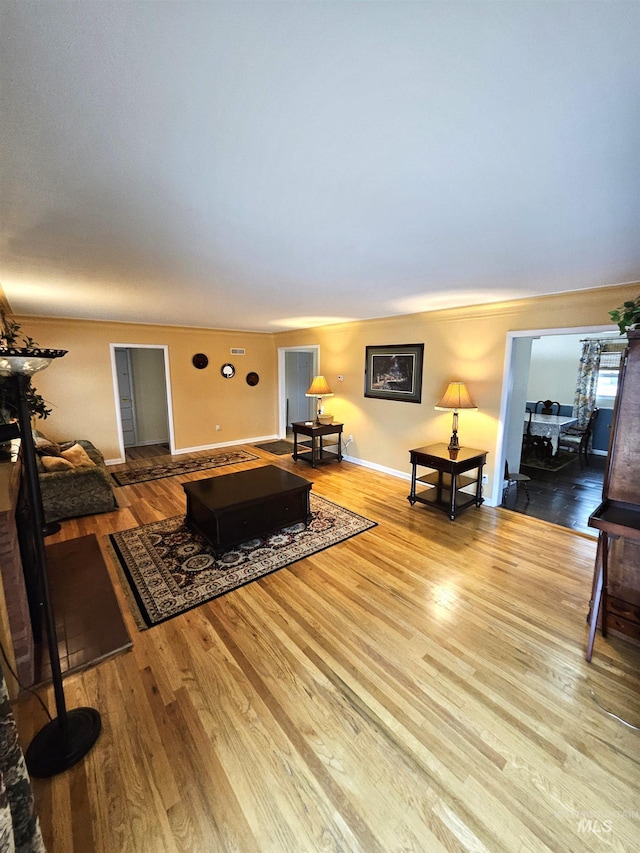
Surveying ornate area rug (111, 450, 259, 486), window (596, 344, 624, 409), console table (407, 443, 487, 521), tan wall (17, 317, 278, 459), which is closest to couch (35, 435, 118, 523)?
ornate area rug (111, 450, 259, 486)

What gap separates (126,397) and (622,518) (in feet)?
24.6

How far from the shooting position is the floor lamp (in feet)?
4.07

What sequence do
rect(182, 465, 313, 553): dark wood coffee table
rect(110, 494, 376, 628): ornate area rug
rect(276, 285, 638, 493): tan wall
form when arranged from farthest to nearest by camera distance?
rect(276, 285, 638, 493): tan wall, rect(182, 465, 313, 553): dark wood coffee table, rect(110, 494, 376, 628): ornate area rug

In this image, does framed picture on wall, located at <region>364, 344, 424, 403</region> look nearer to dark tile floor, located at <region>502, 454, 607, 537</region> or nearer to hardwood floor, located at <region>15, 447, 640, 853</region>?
dark tile floor, located at <region>502, 454, 607, 537</region>

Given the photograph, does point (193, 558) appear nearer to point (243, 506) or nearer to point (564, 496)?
point (243, 506)

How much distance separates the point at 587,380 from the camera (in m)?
6.82

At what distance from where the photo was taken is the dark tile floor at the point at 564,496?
12.7 ft

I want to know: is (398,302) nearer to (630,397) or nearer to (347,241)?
(347,241)

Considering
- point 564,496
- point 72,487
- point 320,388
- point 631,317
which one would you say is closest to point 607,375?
point 564,496

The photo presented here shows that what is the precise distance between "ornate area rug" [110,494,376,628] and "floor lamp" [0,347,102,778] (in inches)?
27.4

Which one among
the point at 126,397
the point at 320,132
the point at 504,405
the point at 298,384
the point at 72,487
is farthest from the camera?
the point at 298,384

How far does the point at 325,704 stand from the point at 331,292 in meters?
3.25

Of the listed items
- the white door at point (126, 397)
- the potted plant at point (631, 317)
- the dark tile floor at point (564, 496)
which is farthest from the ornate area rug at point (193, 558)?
the white door at point (126, 397)

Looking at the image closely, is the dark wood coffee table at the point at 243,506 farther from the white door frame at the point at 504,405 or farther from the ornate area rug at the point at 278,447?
the ornate area rug at the point at 278,447
